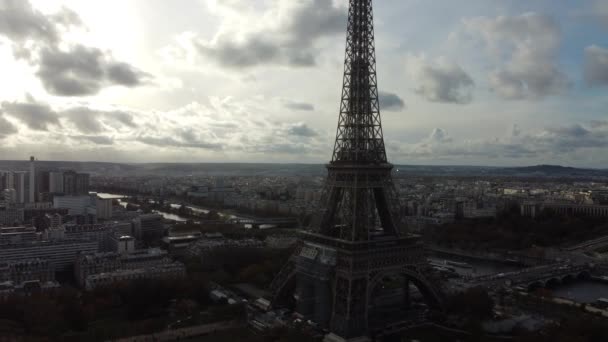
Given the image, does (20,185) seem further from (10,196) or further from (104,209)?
(104,209)

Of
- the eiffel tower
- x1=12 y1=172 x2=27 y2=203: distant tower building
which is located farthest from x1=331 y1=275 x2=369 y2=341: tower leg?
x1=12 y1=172 x2=27 y2=203: distant tower building

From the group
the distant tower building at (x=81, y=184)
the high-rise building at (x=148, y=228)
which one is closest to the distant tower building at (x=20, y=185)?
the distant tower building at (x=81, y=184)

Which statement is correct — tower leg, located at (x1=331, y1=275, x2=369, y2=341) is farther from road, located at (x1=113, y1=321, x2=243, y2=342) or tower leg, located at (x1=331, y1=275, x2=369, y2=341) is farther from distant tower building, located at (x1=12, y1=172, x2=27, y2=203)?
distant tower building, located at (x1=12, y1=172, x2=27, y2=203)

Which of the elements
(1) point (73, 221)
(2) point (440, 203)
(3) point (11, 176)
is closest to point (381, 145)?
(1) point (73, 221)

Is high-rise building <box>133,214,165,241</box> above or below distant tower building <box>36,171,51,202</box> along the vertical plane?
below

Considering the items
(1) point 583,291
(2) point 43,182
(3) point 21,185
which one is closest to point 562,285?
(1) point 583,291

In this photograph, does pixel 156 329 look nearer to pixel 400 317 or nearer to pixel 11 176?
pixel 400 317

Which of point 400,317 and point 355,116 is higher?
point 355,116

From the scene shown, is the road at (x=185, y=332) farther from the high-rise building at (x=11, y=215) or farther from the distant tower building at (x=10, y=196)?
the distant tower building at (x=10, y=196)
